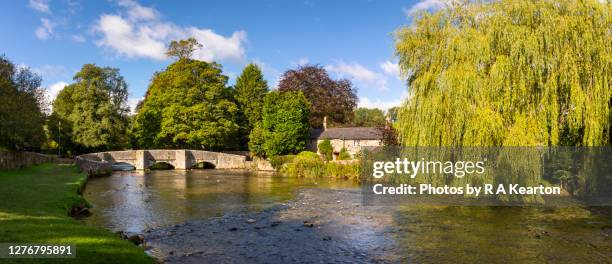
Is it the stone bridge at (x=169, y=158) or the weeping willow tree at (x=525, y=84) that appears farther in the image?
the stone bridge at (x=169, y=158)

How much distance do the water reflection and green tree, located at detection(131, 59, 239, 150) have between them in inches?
851

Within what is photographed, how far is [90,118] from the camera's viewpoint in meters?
57.9

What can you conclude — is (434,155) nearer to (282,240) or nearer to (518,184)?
(518,184)

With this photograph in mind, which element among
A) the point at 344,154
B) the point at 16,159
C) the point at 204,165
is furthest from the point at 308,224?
the point at 204,165

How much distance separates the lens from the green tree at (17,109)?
33875 mm

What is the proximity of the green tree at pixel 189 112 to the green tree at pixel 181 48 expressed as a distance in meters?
4.73

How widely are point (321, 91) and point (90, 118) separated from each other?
1371 inches

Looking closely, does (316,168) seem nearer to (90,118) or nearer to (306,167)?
(306,167)

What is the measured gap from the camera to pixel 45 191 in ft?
76.7

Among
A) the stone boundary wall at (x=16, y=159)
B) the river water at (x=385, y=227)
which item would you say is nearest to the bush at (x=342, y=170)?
the river water at (x=385, y=227)

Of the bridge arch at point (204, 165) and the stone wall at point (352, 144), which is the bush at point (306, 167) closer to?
the stone wall at point (352, 144)

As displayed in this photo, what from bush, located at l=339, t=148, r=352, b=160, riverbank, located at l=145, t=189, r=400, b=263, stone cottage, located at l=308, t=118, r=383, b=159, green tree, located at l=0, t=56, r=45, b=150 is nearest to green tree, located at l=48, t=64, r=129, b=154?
green tree, located at l=0, t=56, r=45, b=150

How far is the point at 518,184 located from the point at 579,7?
884cm

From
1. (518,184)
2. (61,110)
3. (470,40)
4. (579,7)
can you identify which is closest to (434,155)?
(518,184)
